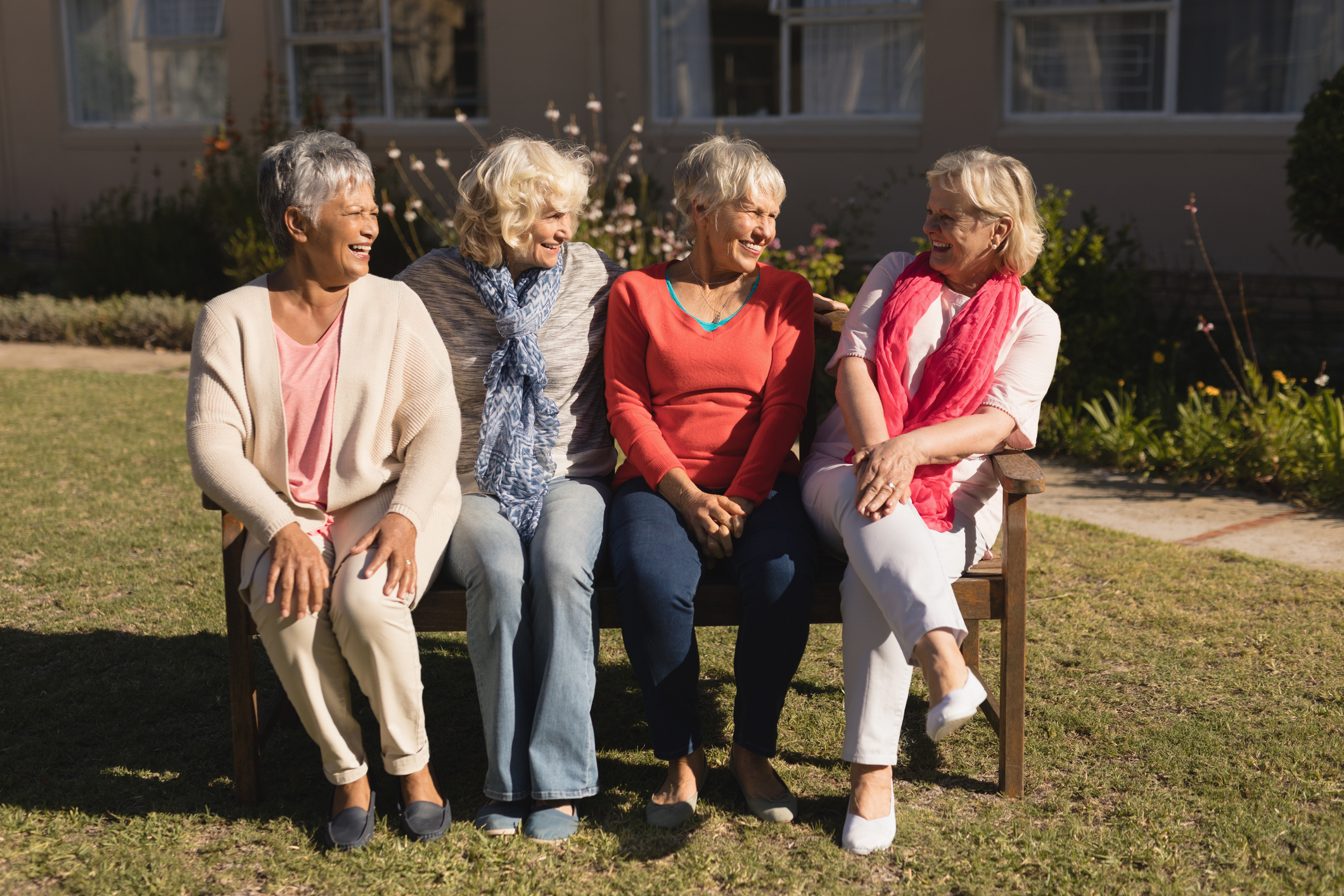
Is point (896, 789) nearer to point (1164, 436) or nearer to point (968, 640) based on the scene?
point (968, 640)

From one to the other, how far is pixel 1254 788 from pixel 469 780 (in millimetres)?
1894

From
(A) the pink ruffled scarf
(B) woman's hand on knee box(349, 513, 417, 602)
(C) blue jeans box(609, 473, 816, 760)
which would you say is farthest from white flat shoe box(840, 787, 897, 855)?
(B) woman's hand on knee box(349, 513, 417, 602)

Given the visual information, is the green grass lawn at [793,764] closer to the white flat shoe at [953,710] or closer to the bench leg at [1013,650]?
the bench leg at [1013,650]

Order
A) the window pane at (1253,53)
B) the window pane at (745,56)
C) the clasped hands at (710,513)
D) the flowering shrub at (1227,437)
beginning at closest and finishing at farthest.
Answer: the clasped hands at (710,513), the flowering shrub at (1227,437), the window pane at (1253,53), the window pane at (745,56)

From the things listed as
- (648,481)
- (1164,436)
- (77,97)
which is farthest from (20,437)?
(77,97)

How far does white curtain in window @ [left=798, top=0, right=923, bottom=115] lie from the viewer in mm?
8570

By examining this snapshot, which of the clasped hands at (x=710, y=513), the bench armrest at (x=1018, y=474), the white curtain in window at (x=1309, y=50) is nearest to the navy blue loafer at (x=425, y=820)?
the clasped hands at (x=710, y=513)

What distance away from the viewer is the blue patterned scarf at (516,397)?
3059mm

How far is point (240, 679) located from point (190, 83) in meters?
11.0

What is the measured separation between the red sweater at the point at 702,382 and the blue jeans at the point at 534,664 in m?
0.45

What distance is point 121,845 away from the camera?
8.86 ft

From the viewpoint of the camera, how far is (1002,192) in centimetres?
304

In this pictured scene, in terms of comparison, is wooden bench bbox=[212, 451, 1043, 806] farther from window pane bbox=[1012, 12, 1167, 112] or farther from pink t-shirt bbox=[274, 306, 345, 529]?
window pane bbox=[1012, 12, 1167, 112]

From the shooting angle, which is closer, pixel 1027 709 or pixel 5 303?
pixel 1027 709
